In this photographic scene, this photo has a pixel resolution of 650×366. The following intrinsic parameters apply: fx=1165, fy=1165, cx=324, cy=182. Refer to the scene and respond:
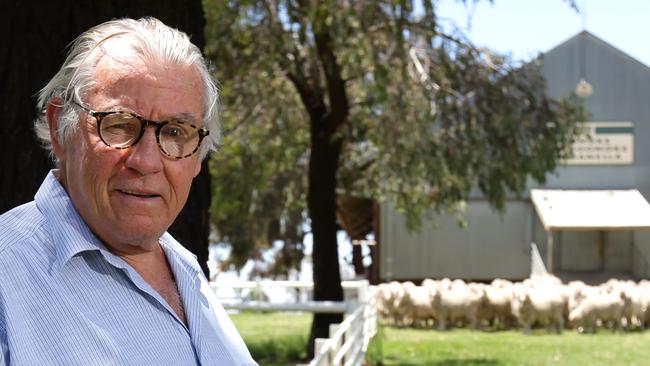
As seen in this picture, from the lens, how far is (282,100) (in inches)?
727

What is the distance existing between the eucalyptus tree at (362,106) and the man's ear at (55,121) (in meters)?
10.2

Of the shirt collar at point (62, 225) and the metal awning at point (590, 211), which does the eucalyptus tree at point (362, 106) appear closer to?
the shirt collar at point (62, 225)

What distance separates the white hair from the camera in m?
2.26

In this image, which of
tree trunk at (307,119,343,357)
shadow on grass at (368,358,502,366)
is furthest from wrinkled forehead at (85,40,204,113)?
tree trunk at (307,119,343,357)

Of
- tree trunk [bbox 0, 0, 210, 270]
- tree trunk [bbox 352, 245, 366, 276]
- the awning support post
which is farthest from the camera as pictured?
tree trunk [bbox 352, 245, 366, 276]

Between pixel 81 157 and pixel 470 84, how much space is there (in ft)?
47.3

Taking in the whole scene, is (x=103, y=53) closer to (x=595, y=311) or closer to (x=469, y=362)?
(x=469, y=362)

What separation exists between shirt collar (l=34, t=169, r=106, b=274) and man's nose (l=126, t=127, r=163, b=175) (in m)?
0.14

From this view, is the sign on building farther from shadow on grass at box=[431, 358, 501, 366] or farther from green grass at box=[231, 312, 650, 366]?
→ shadow on grass at box=[431, 358, 501, 366]

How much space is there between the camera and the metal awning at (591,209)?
3138 cm

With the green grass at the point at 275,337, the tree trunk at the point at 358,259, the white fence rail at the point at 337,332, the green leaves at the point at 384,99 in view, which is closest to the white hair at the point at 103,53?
the white fence rail at the point at 337,332

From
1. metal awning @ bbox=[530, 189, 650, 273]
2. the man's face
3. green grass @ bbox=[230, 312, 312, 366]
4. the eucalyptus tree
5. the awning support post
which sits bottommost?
green grass @ bbox=[230, 312, 312, 366]

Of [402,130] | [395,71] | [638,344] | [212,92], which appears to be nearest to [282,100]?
[402,130]

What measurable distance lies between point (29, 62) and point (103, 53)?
7.28 ft
